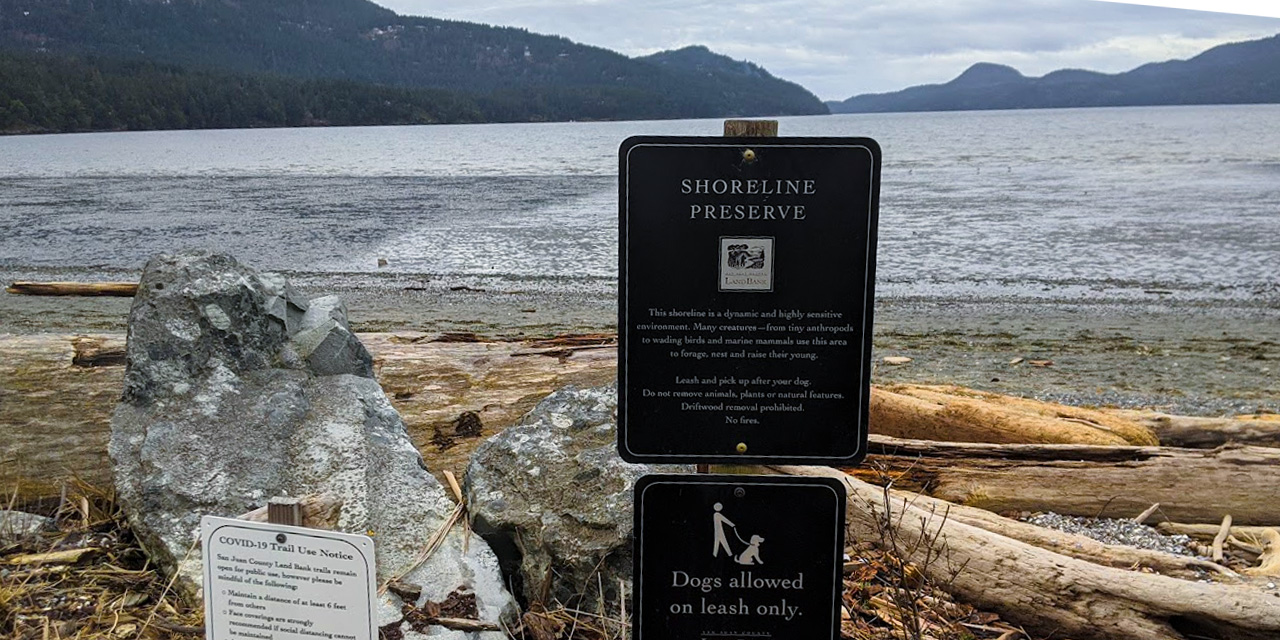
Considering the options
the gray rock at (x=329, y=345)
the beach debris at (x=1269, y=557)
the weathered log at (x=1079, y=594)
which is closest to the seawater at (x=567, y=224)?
the beach debris at (x=1269, y=557)

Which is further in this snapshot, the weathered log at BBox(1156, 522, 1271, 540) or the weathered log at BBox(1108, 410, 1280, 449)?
the weathered log at BBox(1108, 410, 1280, 449)

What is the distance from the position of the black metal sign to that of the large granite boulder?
1.22 meters

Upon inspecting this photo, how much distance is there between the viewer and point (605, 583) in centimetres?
333

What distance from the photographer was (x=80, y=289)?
26.2ft

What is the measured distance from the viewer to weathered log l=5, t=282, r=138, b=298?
7247 mm

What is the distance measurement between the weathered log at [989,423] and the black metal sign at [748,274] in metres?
3.24

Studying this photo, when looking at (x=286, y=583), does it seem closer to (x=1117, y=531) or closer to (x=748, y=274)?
(x=748, y=274)

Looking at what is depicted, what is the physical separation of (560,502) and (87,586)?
1.73 meters

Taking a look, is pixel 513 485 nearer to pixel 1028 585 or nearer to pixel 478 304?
pixel 1028 585

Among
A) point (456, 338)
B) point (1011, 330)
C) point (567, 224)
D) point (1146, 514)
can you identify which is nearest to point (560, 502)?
point (456, 338)

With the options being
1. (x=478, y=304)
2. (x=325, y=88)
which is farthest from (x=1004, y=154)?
(x=325, y=88)

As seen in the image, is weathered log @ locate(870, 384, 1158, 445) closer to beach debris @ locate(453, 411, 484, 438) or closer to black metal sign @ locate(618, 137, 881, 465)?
beach debris @ locate(453, 411, 484, 438)

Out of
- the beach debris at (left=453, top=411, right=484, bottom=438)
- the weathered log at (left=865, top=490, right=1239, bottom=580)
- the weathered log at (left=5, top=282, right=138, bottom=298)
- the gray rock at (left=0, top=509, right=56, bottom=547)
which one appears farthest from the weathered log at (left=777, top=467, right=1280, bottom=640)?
the weathered log at (left=5, top=282, right=138, bottom=298)

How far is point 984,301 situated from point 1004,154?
183 feet
